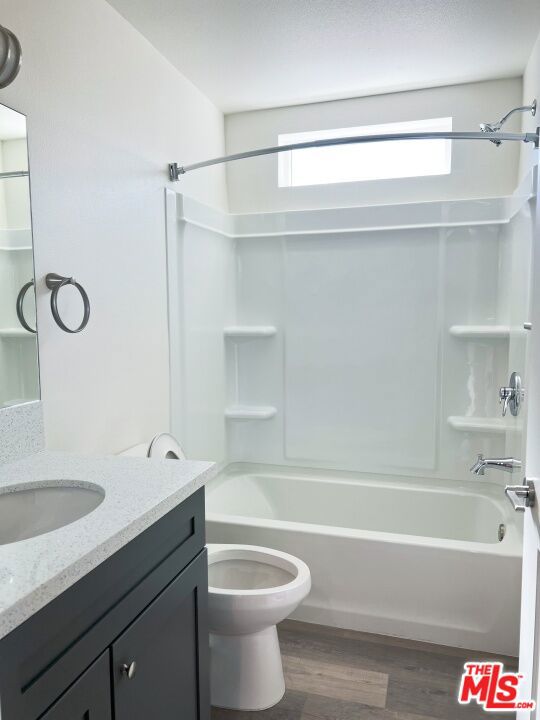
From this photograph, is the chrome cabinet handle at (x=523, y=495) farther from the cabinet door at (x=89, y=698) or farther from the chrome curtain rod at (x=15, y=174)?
the chrome curtain rod at (x=15, y=174)

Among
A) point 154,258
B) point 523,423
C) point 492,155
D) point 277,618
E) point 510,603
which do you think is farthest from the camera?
point 492,155

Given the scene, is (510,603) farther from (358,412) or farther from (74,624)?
(74,624)

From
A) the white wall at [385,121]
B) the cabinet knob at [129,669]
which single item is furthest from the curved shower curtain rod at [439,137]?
the cabinet knob at [129,669]

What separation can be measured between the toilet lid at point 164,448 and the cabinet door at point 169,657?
691 mm

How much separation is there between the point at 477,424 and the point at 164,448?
165 centimetres

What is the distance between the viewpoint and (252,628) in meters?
1.81

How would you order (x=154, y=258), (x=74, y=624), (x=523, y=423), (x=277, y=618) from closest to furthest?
(x=74, y=624) → (x=277, y=618) → (x=523, y=423) → (x=154, y=258)

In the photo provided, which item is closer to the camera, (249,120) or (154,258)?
(154,258)

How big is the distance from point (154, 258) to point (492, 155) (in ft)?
6.02

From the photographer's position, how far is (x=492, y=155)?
9.21 ft

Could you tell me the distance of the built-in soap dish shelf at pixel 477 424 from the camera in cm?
278

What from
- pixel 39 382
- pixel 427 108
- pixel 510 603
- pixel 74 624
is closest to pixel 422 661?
pixel 510 603

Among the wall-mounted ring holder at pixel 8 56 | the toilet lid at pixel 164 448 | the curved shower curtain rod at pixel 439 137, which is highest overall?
the curved shower curtain rod at pixel 439 137

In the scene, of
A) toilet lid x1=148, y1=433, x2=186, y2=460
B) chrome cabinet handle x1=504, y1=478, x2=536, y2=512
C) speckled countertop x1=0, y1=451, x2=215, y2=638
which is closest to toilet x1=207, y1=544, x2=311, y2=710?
toilet lid x1=148, y1=433, x2=186, y2=460
